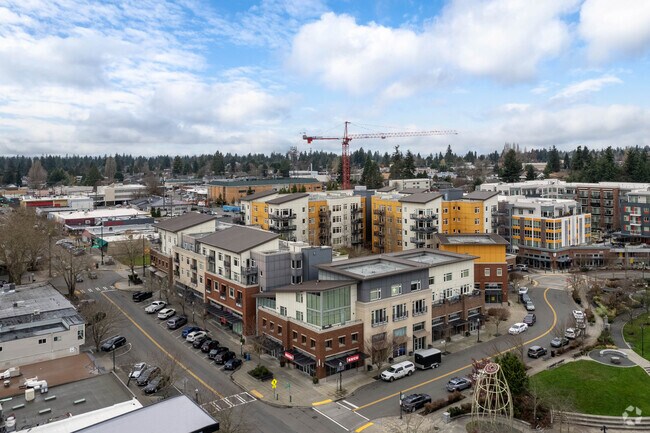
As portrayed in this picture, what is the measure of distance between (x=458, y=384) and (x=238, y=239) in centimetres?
2547

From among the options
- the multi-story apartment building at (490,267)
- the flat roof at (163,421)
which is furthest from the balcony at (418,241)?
the flat roof at (163,421)

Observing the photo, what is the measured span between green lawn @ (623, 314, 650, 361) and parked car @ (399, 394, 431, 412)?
841 inches

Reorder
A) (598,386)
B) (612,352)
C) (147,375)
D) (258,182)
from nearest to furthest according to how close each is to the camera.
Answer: (598,386)
(147,375)
(612,352)
(258,182)

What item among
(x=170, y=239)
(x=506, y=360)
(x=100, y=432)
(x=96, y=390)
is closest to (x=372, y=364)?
(x=506, y=360)

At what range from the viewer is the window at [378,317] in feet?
131

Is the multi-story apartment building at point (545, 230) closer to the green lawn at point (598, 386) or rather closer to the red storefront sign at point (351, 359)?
the green lawn at point (598, 386)

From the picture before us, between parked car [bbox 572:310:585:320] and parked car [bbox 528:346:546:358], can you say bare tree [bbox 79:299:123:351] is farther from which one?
parked car [bbox 572:310:585:320]

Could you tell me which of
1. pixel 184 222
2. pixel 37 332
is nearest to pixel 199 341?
pixel 37 332

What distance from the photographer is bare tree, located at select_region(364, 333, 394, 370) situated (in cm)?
3828

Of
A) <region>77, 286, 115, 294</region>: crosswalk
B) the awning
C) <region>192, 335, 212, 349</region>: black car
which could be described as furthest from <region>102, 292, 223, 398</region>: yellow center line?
the awning

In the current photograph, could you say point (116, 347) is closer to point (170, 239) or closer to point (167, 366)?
point (167, 366)

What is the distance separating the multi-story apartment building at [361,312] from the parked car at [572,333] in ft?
29.8

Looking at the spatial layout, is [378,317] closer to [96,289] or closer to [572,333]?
[572,333]

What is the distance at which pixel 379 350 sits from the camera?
38.3 metres
